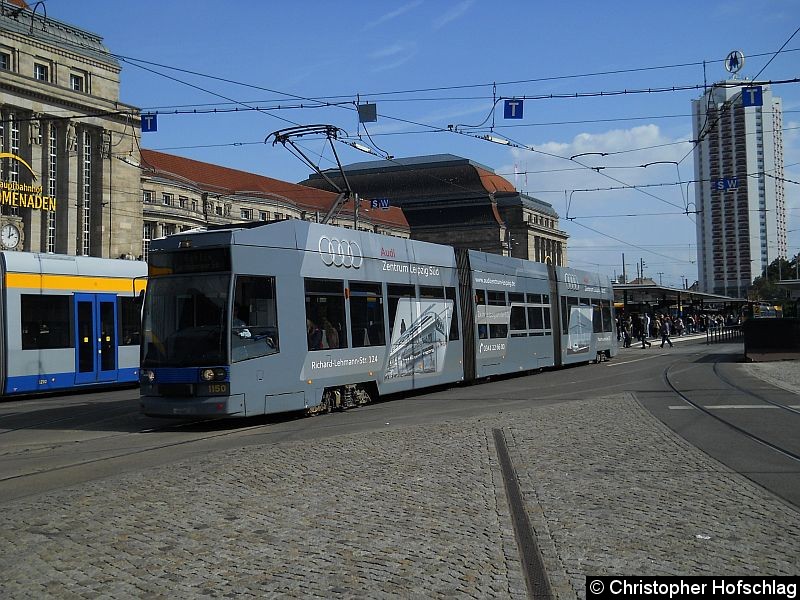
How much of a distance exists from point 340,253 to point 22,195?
4144 cm

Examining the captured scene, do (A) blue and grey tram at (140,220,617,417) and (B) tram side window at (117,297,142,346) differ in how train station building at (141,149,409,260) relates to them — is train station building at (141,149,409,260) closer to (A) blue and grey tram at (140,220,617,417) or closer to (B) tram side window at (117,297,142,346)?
(B) tram side window at (117,297,142,346)

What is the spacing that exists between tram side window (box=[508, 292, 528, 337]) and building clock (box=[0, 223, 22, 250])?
3475cm

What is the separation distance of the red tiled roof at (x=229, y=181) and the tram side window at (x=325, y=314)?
53.8 m

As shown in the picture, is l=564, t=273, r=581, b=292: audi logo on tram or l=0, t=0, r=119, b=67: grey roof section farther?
l=0, t=0, r=119, b=67: grey roof section

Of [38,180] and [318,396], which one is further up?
[38,180]

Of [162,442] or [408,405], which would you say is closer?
[162,442]

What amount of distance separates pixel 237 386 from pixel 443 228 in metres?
99.7

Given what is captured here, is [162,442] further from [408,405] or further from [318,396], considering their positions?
[408,405]

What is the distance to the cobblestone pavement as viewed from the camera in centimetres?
531

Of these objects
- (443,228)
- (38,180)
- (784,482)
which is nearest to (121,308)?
(784,482)

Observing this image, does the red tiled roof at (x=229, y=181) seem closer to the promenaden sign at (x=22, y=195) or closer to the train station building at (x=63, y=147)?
the train station building at (x=63, y=147)

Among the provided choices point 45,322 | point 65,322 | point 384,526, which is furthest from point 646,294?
point 384,526

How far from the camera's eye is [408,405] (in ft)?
57.1

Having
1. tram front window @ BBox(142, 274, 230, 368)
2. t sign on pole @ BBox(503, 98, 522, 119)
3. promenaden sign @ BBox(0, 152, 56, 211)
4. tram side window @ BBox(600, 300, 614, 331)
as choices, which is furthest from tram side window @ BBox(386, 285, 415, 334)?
promenaden sign @ BBox(0, 152, 56, 211)
